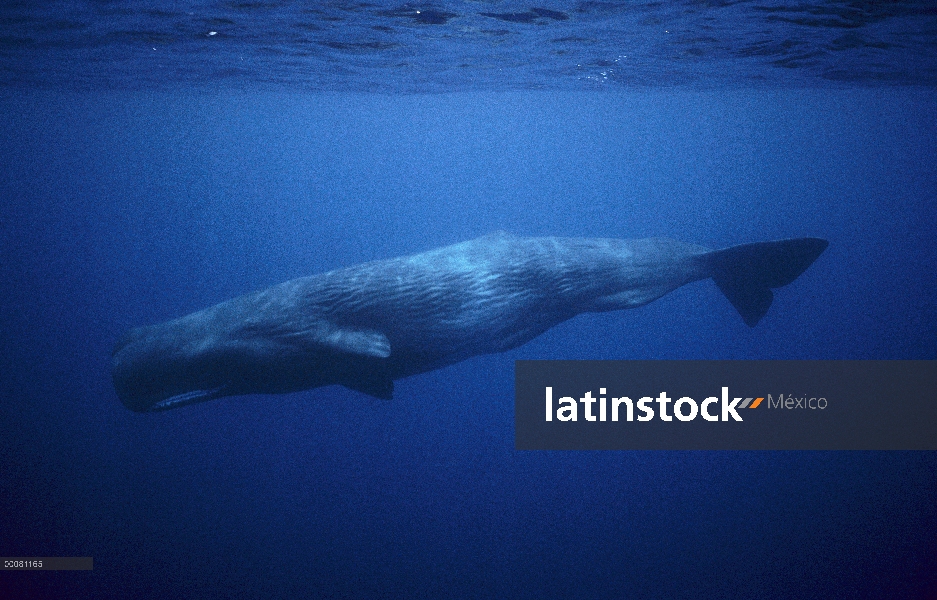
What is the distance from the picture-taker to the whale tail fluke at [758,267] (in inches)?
270

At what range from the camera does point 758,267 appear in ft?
23.8

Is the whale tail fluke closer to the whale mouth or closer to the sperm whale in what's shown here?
the sperm whale

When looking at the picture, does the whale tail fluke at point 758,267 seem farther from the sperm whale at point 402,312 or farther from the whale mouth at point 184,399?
the whale mouth at point 184,399

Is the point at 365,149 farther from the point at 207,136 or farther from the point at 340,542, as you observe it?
the point at 340,542

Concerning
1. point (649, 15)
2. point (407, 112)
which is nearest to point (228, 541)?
point (649, 15)

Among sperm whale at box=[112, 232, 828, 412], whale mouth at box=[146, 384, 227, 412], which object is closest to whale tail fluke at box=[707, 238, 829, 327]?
sperm whale at box=[112, 232, 828, 412]

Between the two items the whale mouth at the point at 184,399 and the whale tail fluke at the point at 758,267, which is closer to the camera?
the whale mouth at the point at 184,399

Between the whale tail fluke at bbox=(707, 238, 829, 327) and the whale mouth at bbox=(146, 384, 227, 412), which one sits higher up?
the whale tail fluke at bbox=(707, 238, 829, 327)

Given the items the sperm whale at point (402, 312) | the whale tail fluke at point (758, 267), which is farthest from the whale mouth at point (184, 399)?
the whale tail fluke at point (758, 267)

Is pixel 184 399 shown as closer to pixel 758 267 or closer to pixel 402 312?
pixel 402 312

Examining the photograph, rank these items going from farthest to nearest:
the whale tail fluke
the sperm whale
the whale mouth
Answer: the whale tail fluke < the sperm whale < the whale mouth

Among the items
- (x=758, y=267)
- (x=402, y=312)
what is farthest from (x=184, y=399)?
(x=758, y=267)

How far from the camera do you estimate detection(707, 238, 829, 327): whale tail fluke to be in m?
6.85

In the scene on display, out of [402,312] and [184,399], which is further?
[402,312]
